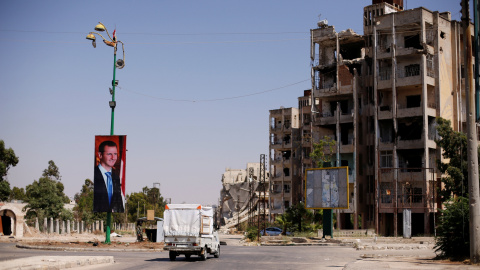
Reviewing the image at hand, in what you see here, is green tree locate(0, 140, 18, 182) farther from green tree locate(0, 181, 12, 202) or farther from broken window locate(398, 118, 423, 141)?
broken window locate(398, 118, 423, 141)

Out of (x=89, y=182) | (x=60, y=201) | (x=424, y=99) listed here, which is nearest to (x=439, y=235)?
(x=424, y=99)

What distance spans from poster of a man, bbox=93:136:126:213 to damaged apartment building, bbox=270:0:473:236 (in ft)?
111

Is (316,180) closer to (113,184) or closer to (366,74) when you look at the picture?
(113,184)

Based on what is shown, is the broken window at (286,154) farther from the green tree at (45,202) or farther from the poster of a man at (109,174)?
the poster of a man at (109,174)

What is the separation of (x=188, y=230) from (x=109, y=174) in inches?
471

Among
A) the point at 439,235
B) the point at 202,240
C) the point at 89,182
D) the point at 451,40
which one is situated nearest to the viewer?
the point at 439,235

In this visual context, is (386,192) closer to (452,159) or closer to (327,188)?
(452,159)

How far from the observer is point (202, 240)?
26.4m

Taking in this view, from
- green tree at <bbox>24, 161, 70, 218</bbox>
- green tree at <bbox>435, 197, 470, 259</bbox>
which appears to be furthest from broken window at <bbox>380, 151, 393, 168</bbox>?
green tree at <bbox>435, 197, 470, 259</bbox>

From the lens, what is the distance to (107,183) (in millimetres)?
36781

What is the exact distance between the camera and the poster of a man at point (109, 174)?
1446 inches

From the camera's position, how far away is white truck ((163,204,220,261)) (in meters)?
26.1

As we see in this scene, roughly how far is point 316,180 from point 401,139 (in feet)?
73.5

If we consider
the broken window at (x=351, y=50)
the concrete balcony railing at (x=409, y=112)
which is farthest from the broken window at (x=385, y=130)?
the broken window at (x=351, y=50)
